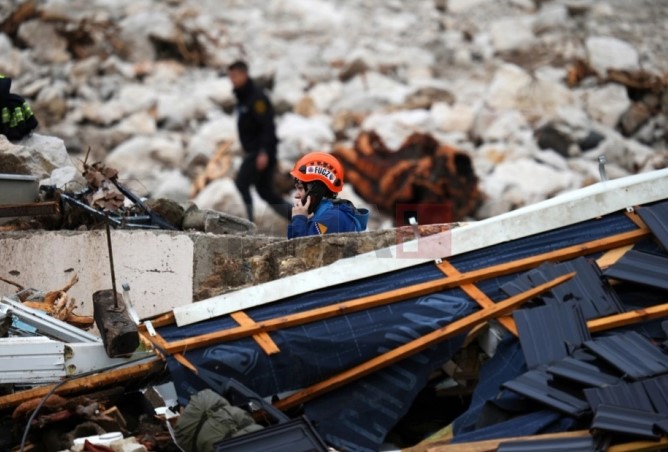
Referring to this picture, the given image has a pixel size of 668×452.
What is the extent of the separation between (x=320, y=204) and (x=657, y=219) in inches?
99.4

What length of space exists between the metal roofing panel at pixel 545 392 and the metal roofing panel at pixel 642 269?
1.10 meters

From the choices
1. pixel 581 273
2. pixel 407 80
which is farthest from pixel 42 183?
pixel 407 80

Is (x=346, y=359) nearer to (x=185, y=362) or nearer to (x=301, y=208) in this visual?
(x=185, y=362)

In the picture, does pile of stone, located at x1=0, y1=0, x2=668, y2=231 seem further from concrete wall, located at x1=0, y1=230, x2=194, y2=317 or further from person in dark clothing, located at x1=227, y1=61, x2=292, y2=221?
concrete wall, located at x1=0, y1=230, x2=194, y2=317

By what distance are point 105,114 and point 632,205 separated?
15154mm

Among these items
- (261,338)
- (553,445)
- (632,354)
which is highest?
(632,354)

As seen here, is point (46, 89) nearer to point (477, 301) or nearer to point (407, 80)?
point (407, 80)

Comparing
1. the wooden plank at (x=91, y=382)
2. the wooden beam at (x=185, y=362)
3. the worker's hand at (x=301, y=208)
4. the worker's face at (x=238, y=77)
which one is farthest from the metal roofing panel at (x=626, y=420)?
the worker's face at (x=238, y=77)

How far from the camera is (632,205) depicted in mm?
9500

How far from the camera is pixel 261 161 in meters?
15.6

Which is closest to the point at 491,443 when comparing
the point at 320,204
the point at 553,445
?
the point at 553,445

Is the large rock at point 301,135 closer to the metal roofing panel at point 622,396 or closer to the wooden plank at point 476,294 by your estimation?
the wooden plank at point 476,294

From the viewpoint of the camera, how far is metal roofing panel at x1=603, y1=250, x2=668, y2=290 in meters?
8.91

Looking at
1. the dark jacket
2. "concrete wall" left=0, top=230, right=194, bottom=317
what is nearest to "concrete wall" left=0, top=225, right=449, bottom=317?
"concrete wall" left=0, top=230, right=194, bottom=317
